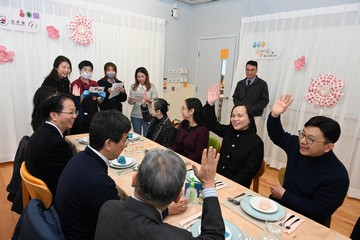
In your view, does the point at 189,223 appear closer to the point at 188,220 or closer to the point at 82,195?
the point at 188,220

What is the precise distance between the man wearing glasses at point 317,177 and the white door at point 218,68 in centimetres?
302

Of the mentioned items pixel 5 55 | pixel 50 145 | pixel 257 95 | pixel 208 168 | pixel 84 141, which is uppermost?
pixel 5 55

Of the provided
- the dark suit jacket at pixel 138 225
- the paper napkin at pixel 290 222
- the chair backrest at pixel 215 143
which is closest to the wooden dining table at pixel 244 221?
the paper napkin at pixel 290 222

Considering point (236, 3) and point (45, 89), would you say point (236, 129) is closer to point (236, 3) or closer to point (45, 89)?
point (45, 89)

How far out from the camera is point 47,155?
61.7 inches

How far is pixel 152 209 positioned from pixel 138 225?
0.08m

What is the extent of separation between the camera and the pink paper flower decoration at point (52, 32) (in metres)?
3.51

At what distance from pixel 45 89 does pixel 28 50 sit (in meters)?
1.72

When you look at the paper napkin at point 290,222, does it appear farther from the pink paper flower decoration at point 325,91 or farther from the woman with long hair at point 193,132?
the pink paper flower decoration at point 325,91

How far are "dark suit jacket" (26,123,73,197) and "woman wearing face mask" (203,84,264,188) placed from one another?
1358mm

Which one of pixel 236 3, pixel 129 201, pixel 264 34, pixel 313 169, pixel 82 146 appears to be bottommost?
pixel 82 146

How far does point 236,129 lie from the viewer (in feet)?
6.94

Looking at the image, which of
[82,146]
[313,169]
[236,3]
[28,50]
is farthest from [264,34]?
[28,50]

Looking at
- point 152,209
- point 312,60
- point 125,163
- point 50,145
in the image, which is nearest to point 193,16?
point 312,60
